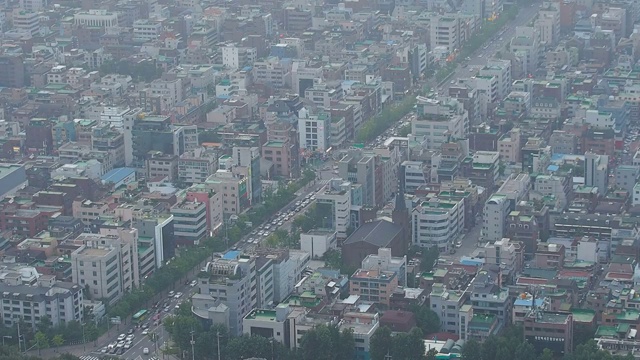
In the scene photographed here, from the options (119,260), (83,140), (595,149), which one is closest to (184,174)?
(83,140)

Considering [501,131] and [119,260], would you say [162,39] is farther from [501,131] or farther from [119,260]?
[119,260]

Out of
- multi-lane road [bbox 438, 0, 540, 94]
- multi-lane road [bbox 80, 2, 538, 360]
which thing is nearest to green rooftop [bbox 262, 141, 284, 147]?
multi-lane road [bbox 80, 2, 538, 360]

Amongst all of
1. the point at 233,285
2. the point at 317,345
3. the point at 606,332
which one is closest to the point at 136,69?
the point at 233,285

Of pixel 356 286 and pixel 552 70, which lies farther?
pixel 552 70

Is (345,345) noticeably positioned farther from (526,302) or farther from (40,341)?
(40,341)

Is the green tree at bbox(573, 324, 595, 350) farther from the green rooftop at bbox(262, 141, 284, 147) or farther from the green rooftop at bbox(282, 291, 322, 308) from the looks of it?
the green rooftop at bbox(262, 141, 284, 147)

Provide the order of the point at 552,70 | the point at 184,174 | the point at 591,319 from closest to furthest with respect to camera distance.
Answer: the point at 591,319 < the point at 184,174 < the point at 552,70

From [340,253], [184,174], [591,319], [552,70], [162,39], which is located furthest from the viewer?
[162,39]

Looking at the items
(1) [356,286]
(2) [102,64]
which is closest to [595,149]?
(1) [356,286]
